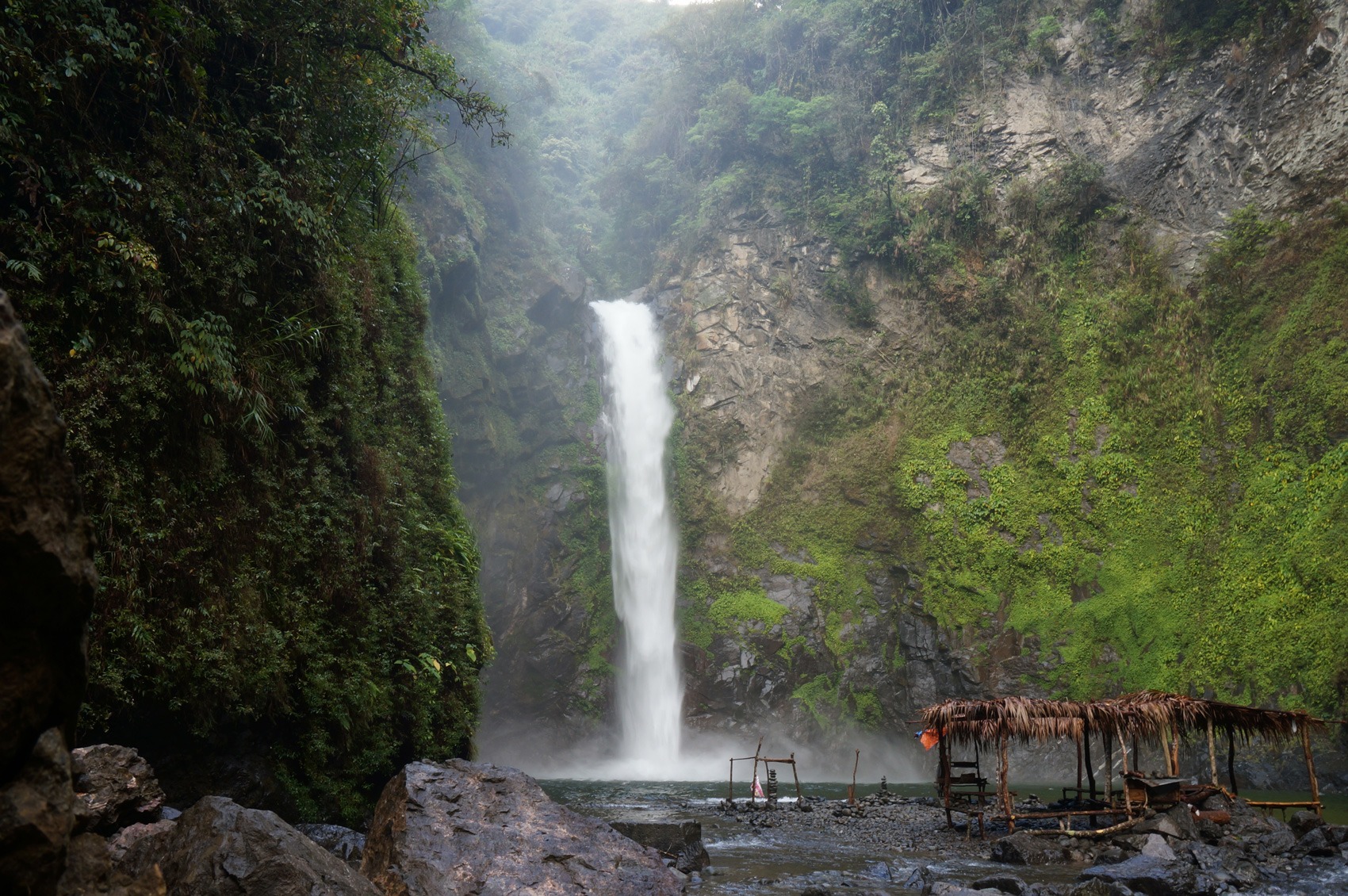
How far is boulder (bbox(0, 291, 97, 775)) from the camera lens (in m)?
1.61

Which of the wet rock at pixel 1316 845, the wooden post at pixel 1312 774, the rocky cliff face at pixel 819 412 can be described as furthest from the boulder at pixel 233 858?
the rocky cliff face at pixel 819 412

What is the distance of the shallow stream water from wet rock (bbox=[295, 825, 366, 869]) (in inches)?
129

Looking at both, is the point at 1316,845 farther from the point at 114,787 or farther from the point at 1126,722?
the point at 114,787

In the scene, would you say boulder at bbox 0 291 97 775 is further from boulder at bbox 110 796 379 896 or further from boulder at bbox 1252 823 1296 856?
boulder at bbox 1252 823 1296 856

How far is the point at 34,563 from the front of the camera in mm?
1627

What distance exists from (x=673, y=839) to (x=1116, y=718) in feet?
22.5

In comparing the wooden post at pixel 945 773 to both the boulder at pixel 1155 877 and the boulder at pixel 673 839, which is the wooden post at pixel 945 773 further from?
the boulder at pixel 673 839

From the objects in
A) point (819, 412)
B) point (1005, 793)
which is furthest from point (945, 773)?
point (819, 412)

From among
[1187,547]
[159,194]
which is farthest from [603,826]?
[1187,547]

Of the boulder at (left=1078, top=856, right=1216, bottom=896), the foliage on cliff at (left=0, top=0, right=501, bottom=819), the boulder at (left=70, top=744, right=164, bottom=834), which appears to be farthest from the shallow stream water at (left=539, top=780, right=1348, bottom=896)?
the boulder at (left=70, top=744, right=164, bottom=834)

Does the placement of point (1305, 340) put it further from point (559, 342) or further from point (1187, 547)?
point (559, 342)

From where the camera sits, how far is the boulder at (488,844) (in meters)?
4.63

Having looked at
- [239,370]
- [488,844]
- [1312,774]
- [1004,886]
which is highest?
[239,370]

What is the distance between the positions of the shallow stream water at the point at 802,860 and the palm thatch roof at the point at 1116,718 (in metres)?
1.65
